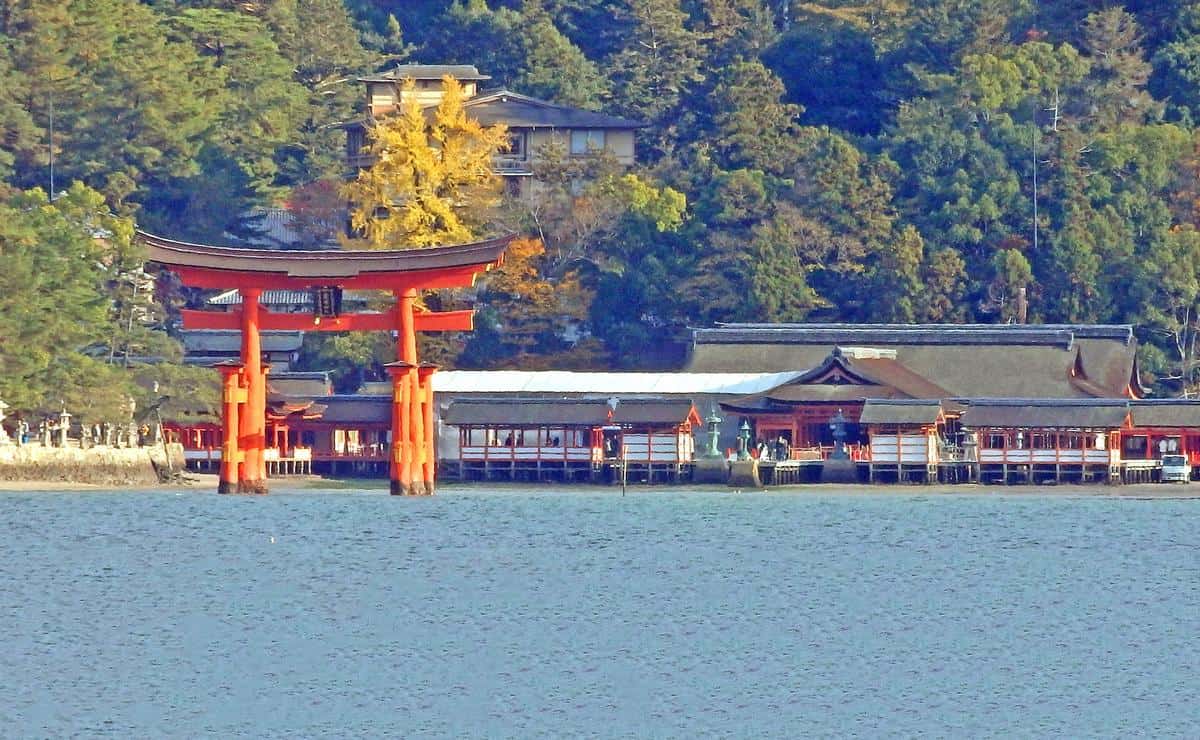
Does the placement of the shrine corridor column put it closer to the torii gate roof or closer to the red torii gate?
the red torii gate

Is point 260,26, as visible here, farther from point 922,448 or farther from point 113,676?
point 113,676

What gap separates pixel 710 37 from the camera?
9981 cm

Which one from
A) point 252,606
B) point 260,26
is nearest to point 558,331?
point 260,26

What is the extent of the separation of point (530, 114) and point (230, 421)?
3050cm

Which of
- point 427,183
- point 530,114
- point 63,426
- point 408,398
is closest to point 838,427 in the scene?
point 408,398

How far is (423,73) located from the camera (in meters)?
93.4

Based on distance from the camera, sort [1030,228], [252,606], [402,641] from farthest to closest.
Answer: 1. [1030,228]
2. [252,606]
3. [402,641]

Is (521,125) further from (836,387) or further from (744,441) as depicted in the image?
(744,441)

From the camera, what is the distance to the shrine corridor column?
63.5m

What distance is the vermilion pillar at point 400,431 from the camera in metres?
62.2

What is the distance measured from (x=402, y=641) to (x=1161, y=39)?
5604 cm

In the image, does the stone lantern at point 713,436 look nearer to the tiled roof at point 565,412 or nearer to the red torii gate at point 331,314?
the tiled roof at point 565,412

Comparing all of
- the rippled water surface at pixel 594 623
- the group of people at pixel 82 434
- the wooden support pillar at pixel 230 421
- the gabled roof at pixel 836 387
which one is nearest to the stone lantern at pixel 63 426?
the group of people at pixel 82 434

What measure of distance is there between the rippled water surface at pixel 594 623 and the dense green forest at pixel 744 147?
20.0 meters
